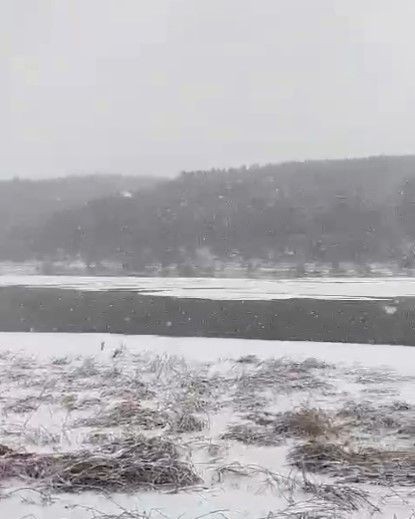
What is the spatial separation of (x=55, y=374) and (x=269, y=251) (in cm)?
7771

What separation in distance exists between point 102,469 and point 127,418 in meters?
1.78

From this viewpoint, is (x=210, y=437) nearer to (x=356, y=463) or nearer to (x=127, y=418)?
(x=127, y=418)

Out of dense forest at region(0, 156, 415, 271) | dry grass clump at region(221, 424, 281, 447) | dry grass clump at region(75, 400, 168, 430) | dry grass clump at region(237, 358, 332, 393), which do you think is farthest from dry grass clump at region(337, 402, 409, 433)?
dense forest at region(0, 156, 415, 271)

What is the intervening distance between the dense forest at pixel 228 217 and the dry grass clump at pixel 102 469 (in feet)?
246

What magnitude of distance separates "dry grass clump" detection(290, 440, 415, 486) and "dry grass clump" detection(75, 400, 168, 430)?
1638 millimetres

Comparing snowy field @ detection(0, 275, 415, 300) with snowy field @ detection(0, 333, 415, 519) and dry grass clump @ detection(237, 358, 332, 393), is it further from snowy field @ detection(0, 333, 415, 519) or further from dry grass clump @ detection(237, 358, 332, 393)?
snowy field @ detection(0, 333, 415, 519)

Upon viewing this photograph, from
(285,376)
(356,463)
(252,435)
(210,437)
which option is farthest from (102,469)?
(285,376)

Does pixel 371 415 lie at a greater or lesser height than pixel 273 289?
greater

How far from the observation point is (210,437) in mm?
6176

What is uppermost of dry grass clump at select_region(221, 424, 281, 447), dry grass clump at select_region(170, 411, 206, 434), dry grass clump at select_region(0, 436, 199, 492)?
dry grass clump at select_region(0, 436, 199, 492)

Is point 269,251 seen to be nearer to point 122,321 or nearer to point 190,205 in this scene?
point 190,205

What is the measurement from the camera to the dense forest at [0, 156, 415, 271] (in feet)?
282

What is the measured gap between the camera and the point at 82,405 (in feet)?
24.7

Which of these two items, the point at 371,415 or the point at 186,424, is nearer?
the point at 186,424
